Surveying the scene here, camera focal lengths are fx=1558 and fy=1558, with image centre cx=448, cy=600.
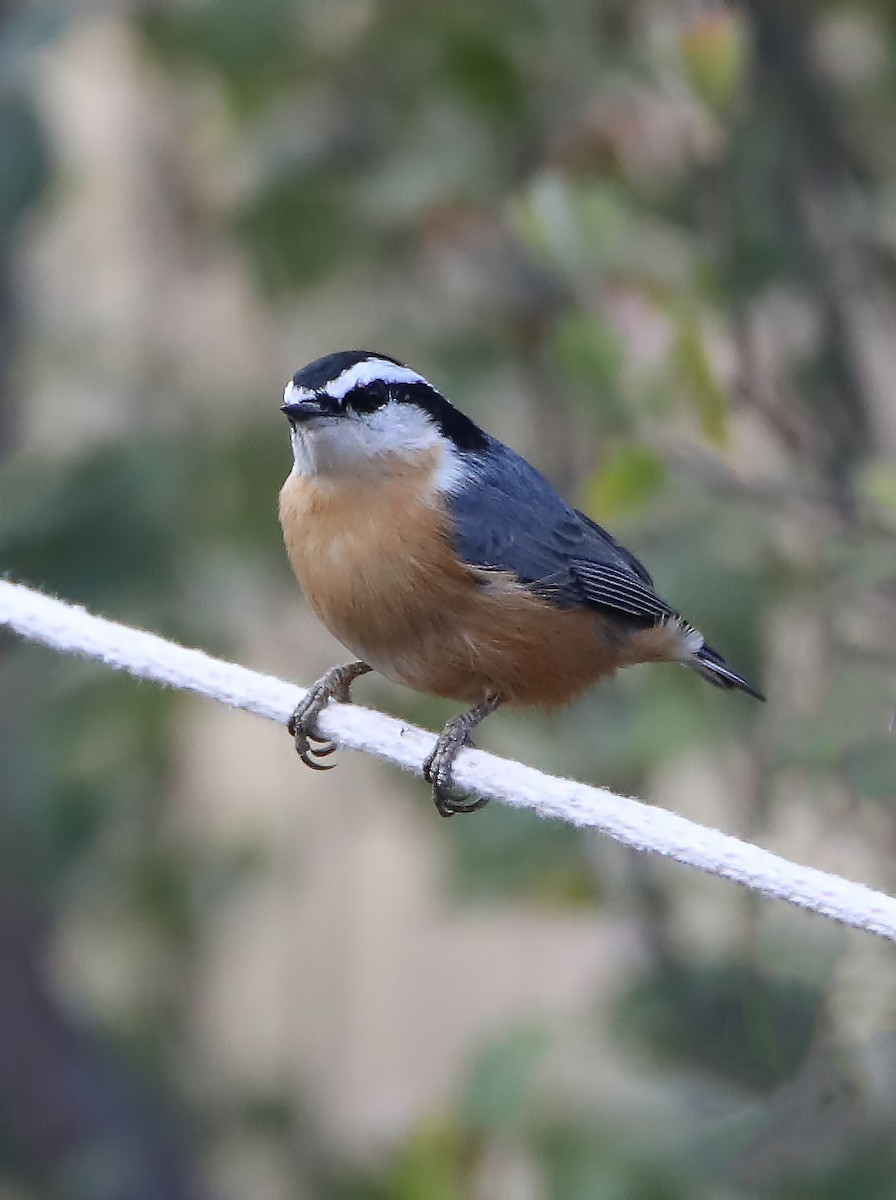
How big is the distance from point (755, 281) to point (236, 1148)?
1696 mm

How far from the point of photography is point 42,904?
2.40 meters

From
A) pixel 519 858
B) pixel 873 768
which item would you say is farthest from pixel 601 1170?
pixel 873 768

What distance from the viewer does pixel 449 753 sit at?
1484 millimetres

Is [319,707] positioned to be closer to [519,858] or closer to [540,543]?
[540,543]

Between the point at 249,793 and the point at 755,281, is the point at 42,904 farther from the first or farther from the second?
the point at 755,281

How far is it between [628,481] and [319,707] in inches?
14.2

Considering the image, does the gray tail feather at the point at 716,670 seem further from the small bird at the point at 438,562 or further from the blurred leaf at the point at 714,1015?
the blurred leaf at the point at 714,1015

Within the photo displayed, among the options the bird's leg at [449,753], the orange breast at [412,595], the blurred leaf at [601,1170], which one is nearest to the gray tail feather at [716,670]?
the orange breast at [412,595]

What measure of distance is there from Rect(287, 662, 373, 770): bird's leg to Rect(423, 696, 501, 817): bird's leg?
0.33 feet

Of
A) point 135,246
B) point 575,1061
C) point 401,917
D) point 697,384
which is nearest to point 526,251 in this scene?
point 697,384

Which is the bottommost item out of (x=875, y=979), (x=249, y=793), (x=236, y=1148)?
(x=236, y=1148)

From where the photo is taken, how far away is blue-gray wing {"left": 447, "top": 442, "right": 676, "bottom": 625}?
162 centimetres

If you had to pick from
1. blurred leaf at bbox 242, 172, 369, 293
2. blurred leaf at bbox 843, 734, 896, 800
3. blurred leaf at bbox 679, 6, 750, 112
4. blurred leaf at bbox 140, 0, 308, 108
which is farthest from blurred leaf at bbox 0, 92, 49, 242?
blurred leaf at bbox 843, 734, 896, 800

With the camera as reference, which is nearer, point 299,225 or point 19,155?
point 19,155
